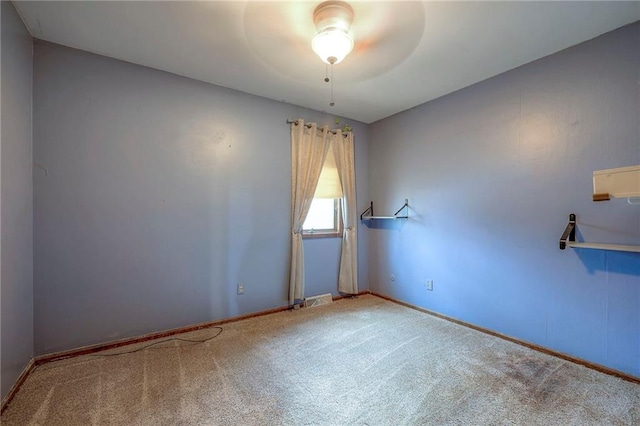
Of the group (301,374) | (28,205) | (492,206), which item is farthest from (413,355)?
(28,205)

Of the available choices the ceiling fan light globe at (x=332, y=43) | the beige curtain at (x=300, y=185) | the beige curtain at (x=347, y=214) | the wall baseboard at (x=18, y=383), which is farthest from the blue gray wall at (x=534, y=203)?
the wall baseboard at (x=18, y=383)

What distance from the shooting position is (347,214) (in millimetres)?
3855

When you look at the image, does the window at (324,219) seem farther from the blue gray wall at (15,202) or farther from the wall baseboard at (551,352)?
→ the blue gray wall at (15,202)

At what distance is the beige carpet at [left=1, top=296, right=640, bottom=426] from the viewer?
1600mm

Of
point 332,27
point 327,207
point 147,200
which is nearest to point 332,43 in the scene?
point 332,27

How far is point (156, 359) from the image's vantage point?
2.21 meters

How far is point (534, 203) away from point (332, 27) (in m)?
2.25

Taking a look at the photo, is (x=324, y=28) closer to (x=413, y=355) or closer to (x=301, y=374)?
(x=301, y=374)

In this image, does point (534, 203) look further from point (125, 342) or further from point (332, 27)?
point (125, 342)

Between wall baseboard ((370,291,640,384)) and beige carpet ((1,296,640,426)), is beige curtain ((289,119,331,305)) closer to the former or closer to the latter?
beige carpet ((1,296,640,426))

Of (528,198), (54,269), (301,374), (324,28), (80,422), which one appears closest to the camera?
(80,422)

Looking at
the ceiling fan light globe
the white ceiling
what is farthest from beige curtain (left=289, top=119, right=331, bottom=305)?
the ceiling fan light globe

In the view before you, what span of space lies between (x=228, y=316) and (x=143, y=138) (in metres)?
1.97

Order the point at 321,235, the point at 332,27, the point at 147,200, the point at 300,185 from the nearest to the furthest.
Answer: the point at 332,27, the point at 147,200, the point at 300,185, the point at 321,235
